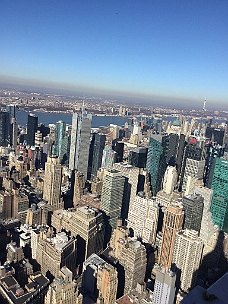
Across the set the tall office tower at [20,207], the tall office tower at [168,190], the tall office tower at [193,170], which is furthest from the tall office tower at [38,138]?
the tall office tower at [193,170]

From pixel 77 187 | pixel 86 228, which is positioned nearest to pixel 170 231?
pixel 86 228

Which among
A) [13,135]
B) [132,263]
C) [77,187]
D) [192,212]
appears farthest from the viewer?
[13,135]

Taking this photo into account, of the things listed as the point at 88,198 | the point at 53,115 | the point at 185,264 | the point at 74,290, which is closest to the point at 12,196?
the point at 88,198

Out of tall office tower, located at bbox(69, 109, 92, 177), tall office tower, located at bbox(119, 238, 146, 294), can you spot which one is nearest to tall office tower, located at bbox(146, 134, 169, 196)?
tall office tower, located at bbox(69, 109, 92, 177)

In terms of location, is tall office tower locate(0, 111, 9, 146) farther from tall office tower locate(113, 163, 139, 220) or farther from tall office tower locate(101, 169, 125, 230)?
tall office tower locate(101, 169, 125, 230)

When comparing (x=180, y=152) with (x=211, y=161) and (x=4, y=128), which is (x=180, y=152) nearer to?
(x=211, y=161)

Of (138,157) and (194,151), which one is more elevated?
(194,151)
